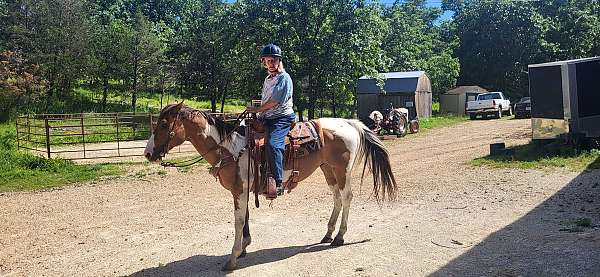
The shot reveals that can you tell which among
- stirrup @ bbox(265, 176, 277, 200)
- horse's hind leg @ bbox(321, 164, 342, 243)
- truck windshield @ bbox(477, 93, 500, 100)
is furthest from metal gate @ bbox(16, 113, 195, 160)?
truck windshield @ bbox(477, 93, 500, 100)

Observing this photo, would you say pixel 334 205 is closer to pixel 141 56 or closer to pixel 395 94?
pixel 395 94

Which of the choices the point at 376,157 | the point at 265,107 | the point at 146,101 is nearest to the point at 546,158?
the point at 376,157

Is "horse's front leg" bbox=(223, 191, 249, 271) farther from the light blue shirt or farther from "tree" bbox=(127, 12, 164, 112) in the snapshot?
"tree" bbox=(127, 12, 164, 112)

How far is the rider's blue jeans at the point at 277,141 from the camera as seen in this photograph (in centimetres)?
512

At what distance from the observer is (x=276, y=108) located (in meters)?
5.19

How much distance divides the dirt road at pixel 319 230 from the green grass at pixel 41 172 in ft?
3.63

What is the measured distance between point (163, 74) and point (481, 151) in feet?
96.3

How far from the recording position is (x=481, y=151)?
13.9 m

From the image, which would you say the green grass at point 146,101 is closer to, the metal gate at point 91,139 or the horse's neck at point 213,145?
the metal gate at point 91,139

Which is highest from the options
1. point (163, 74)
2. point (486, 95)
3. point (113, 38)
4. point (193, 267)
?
point (113, 38)

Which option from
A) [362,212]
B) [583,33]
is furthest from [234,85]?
[583,33]

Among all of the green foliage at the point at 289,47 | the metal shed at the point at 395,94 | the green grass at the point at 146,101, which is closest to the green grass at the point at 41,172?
the green foliage at the point at 289,47

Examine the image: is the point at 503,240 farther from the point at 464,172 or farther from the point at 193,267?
the point at 464,172

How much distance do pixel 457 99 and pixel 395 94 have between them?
1129 centimetres
